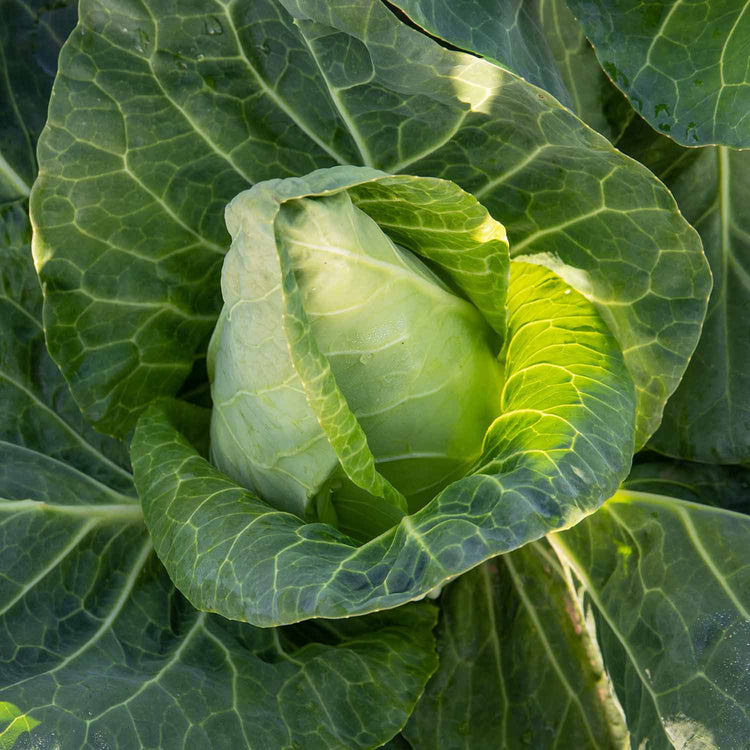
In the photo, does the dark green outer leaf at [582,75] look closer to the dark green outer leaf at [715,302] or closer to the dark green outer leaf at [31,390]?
the dark green outer leaf at [715,302]

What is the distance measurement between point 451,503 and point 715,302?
0.93 meters

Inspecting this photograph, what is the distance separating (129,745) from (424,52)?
1.21 meters

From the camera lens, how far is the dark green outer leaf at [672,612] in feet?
5.12

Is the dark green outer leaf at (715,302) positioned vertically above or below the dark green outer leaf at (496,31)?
below

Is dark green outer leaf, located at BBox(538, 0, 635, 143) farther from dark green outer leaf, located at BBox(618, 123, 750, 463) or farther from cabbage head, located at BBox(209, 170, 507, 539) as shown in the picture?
cabbage head, located at BBox(209, 170, 507, 539)

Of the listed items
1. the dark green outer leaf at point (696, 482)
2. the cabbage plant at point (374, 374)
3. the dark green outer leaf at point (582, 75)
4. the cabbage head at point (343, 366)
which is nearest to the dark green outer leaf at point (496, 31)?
the cabbage plant at point (374, 374)

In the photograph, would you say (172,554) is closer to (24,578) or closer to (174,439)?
(174,439)

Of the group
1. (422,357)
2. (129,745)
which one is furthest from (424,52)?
(129,745)

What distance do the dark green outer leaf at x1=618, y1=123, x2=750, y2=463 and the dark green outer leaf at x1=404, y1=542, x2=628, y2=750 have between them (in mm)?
428

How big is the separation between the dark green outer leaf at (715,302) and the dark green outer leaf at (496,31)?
11.7 inches

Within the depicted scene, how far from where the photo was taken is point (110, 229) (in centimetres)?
169

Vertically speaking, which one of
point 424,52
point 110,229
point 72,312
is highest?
point 424,52

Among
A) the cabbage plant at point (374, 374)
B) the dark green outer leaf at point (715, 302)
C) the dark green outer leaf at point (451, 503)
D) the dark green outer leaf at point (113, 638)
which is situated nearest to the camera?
the dark green outer leaf at point (451, 503)

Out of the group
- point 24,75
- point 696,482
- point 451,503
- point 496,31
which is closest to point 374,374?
point 451,503
